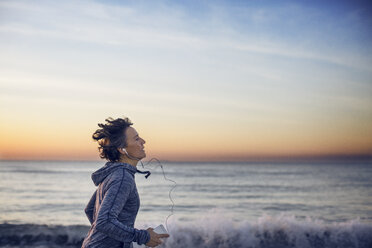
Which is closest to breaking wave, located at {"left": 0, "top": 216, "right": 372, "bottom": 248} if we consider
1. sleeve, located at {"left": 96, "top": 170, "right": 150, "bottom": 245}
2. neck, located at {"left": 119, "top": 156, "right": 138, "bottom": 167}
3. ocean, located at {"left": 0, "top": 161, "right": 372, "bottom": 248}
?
ocean, located at {"left": 0, "top": 161, "right": 372, "bottom": 248}

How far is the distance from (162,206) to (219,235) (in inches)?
376

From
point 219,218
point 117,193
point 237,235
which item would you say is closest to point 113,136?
point 117,193

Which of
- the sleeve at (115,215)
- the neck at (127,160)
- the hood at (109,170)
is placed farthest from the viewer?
the neck at (127,160)

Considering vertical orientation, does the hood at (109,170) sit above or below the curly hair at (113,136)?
below

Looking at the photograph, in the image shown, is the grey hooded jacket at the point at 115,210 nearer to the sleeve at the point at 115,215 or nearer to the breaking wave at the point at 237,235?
the sleeve at the point at 115,215

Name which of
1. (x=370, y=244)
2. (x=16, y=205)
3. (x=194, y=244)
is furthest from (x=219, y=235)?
(x=16, y=205)

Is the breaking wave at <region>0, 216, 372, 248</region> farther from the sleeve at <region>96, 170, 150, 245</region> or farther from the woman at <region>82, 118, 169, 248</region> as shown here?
the sleeve at <region>96, 170, 150, 245</region>

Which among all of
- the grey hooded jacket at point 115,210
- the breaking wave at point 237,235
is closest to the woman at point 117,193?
the grey hooded jacket at point 115,210

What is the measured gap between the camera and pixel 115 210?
7.15ft

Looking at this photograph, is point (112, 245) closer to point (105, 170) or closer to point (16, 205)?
point (105, 170)

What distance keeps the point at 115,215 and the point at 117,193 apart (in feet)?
0.39

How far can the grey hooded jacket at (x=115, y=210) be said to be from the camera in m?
2.17

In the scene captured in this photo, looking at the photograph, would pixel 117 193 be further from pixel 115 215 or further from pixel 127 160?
pixel 127 160

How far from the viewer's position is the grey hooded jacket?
2174 mm
